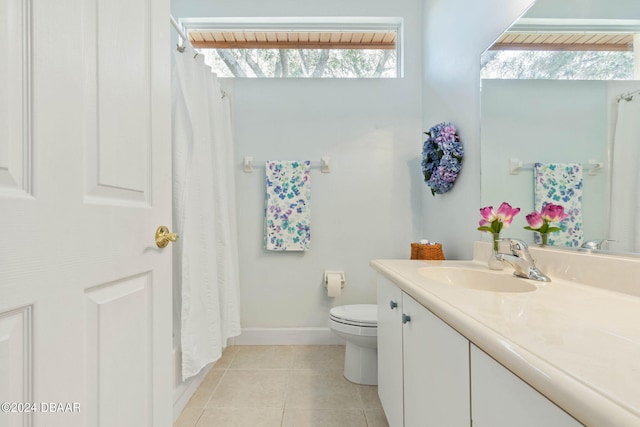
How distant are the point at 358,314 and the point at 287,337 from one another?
2.49ft

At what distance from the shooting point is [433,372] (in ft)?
2.57

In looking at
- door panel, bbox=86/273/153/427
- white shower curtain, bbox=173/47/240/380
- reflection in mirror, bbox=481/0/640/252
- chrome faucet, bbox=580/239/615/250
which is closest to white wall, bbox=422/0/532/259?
reflection in mirror, bbox=481/0/640/252

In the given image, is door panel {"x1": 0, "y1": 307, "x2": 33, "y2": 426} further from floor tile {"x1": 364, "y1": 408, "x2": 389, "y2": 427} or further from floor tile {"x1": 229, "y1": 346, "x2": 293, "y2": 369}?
floor tile {"x1": 229, "y1": 346, "x2": 293, "y2": 369}

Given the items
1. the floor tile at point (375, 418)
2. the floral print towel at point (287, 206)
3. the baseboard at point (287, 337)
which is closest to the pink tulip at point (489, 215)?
the floor tile at point (375, 418)

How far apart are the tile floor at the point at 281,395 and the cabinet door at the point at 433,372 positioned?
0.61 metres

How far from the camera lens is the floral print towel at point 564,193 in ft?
3.23

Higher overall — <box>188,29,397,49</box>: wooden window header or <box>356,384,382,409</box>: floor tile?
<box>188,29,397,49</box>: wooden window header

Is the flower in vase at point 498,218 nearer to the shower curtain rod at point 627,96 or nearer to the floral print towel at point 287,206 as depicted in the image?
the shower curtain rod at point 627,96

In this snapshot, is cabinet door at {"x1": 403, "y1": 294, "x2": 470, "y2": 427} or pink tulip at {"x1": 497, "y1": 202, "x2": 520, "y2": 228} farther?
pink tulip at {"x1": 497, "y1": 202, "x2": 520, "y2": 228}

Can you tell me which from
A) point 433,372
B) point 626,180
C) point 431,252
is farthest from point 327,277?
point 626,180

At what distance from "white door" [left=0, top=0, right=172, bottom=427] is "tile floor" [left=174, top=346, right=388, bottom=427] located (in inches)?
27.4

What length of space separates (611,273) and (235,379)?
1.85 metres

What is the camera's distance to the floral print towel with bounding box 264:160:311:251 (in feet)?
7.42

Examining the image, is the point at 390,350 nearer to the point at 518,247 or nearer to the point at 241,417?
the point at 518,247
